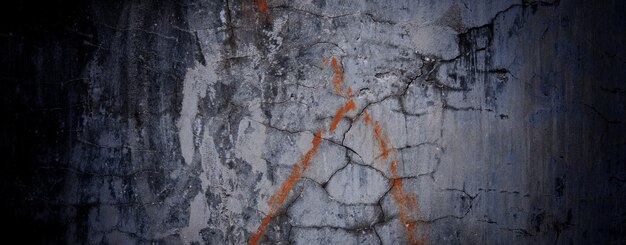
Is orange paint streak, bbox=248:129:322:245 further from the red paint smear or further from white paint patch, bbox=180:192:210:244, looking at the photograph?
white paint patch, bbox=180:192:210:244

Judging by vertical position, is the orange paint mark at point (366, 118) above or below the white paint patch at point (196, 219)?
above

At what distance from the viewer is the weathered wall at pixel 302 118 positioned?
118 cm

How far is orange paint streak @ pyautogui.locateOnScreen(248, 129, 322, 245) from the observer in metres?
1.20

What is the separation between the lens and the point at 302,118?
46.8 inches

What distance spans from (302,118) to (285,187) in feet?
0.89

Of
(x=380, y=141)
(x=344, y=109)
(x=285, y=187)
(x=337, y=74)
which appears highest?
(x=337, y=74)

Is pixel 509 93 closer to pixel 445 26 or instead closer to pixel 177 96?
pixel 445 26

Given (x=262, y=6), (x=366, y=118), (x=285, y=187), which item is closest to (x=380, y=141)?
(x=366, y=118)

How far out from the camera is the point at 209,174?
1.20 meters

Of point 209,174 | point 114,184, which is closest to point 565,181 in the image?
point 209,174

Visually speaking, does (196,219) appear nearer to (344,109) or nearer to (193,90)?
(193,90)

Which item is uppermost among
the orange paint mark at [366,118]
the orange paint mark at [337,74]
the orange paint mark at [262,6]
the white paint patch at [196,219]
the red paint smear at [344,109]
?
the orange paint mark at [262,6]

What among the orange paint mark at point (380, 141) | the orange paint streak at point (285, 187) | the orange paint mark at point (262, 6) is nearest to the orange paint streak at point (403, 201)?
the orange paint mark at point (380, 141)

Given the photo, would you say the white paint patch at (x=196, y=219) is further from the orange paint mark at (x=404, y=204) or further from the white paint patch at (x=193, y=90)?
the orange paint mark at (x=404, y=204)
